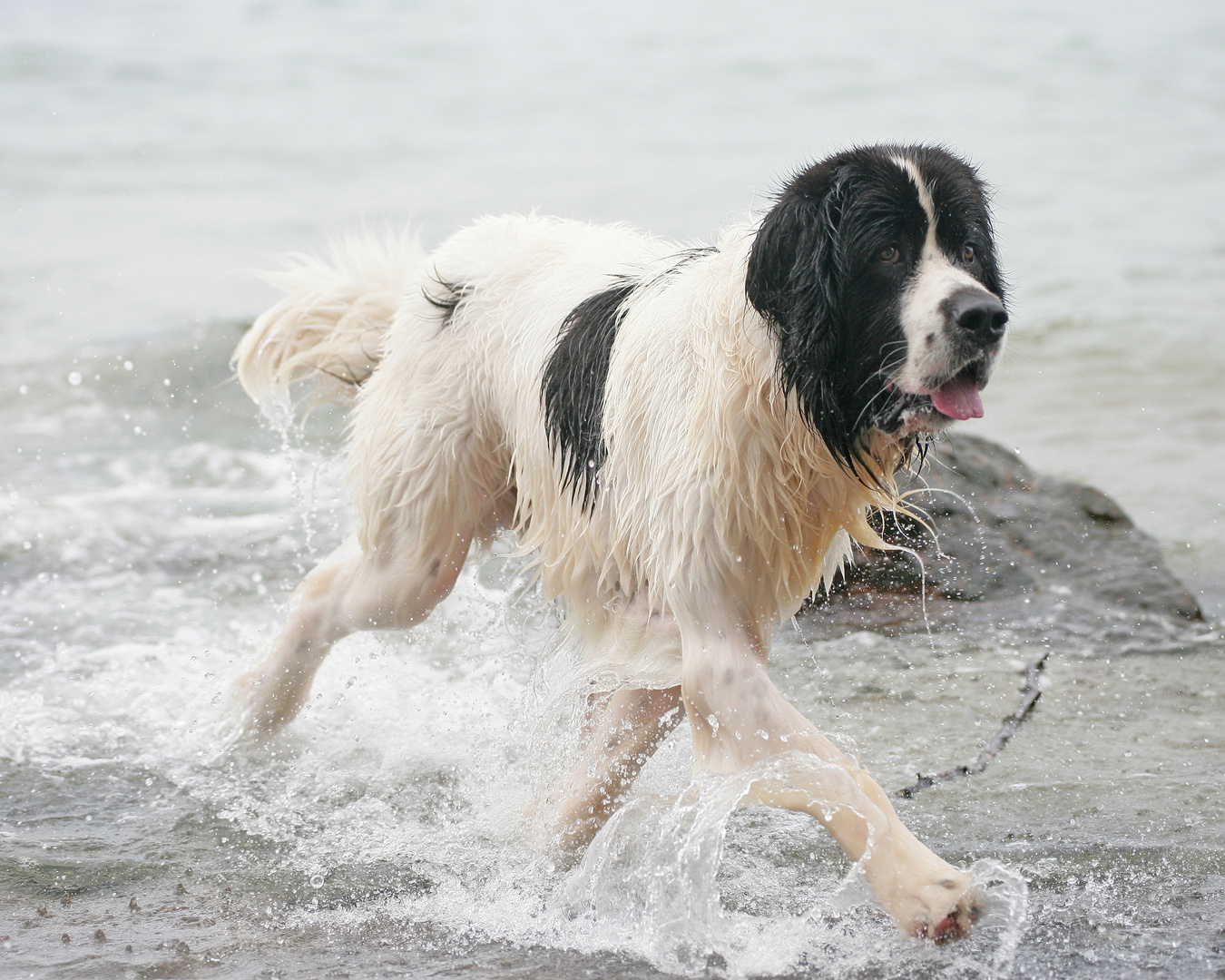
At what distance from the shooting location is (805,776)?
2.90 metres

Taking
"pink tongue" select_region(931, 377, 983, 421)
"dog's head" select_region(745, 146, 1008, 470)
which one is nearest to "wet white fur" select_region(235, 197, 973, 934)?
→ "dog's head" select_region(745, 146, 1008, 470)

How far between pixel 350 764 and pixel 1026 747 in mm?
2059

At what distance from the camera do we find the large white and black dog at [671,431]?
272 centimetres

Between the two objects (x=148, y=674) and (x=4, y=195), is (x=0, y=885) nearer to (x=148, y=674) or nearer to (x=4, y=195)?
(x=148, y=674)

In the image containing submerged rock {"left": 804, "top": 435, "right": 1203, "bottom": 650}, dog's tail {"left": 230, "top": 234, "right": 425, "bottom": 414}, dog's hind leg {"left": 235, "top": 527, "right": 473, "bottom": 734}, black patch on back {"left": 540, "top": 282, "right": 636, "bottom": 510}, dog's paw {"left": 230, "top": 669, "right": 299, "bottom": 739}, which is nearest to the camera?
black patch on back {"left": 540, "top": 282, "right": 636, "bottom": 510}

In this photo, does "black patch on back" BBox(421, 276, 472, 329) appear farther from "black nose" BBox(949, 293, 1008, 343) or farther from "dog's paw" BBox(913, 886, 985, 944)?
"dog's paw" BBox(913, 886, 985, 944)

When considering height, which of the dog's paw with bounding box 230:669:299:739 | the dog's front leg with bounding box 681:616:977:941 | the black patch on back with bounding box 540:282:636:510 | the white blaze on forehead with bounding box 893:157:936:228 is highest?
the white blaze on forehead with bounding box 893:157:936:228

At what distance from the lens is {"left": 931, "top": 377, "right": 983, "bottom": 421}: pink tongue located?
269 cm

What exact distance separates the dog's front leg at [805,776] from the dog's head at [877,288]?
1.92 ft

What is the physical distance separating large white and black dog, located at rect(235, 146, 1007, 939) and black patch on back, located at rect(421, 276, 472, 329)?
15 mm

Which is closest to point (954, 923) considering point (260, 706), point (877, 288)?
point (877, 288)

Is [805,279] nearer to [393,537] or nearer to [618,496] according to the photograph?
[618,496]

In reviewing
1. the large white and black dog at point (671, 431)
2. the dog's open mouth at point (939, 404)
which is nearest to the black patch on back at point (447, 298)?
the large white and black dog at point (671, 431)

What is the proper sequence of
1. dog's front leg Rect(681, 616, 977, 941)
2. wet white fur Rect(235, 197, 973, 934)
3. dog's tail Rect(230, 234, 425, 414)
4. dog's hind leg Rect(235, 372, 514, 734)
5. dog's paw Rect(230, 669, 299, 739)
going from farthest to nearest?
dog's tail Rect(230, 234, 425, 414)
dog's paw Rect(230, 669, 299, 739)
dog's hind leg Rect(235, 372, 514, 734)
wet white fur Rect(235, 197, 973, 934)
dog's front leg Rect(681, 616, 977, 941)
